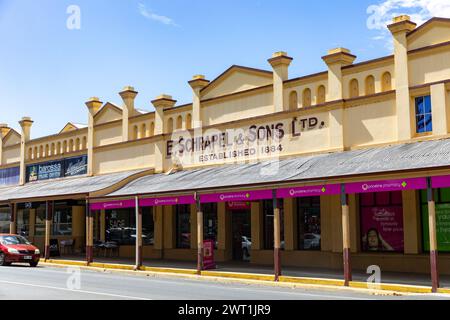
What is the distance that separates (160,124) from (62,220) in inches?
403

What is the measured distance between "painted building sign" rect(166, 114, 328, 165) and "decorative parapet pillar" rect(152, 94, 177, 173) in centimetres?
34

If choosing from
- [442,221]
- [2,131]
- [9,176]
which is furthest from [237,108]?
[2,131]

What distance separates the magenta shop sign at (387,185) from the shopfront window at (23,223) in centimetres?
Result: 2445

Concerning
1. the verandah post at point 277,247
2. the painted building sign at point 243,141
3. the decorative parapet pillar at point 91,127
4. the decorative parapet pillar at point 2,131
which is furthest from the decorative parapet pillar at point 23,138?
the verandah post at point 277,247

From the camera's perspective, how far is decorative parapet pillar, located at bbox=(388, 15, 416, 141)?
18.3 m

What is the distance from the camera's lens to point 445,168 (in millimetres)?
14359

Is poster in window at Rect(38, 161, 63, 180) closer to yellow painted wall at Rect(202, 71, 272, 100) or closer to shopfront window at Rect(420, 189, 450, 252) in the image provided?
yellow painted wall at Rect(202, 71, 272, 100)

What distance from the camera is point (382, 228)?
19453 mm

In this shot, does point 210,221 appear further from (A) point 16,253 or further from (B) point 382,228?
(B) point 382,228

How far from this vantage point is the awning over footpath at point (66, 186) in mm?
26234

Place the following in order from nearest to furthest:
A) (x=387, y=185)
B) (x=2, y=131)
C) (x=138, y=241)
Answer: (x=387, y=185) → (x=138, y=241) → (x=2, y=131)

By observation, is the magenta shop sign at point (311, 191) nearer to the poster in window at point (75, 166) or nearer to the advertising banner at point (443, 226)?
the advertising banner at point (443, 226)
